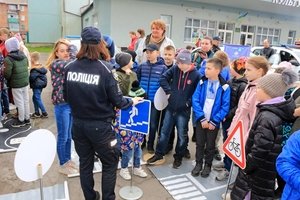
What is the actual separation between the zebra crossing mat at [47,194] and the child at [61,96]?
1.18 feet

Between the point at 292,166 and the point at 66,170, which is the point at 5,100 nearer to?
the point at 66,170

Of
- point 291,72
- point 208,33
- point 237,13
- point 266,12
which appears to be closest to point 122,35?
point 208,33

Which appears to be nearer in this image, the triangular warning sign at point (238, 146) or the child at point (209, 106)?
the triangular warning sign at point (238, 146)

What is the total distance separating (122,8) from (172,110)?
16.0 metres

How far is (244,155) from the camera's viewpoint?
→ 2.53 meters

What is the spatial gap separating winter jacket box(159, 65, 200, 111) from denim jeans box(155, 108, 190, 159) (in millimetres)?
99

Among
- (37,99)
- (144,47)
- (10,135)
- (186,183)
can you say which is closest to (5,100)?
(37,99)

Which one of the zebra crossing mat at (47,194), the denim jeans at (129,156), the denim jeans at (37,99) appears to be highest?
the denim jeans at (37,99)

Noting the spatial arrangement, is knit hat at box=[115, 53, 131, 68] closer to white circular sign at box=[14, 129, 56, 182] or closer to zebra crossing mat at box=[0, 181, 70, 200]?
white circular sign at box=[14, 129, 56, 182]

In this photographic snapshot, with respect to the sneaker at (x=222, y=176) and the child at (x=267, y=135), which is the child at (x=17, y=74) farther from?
the child at (x=267, y=135)

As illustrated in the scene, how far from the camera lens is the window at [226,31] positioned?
919 inches

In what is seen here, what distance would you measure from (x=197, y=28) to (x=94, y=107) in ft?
68.5

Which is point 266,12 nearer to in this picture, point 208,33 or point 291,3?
point 291,3

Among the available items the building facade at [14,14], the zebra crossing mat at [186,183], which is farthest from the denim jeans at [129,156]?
the building facade at [14,14]
